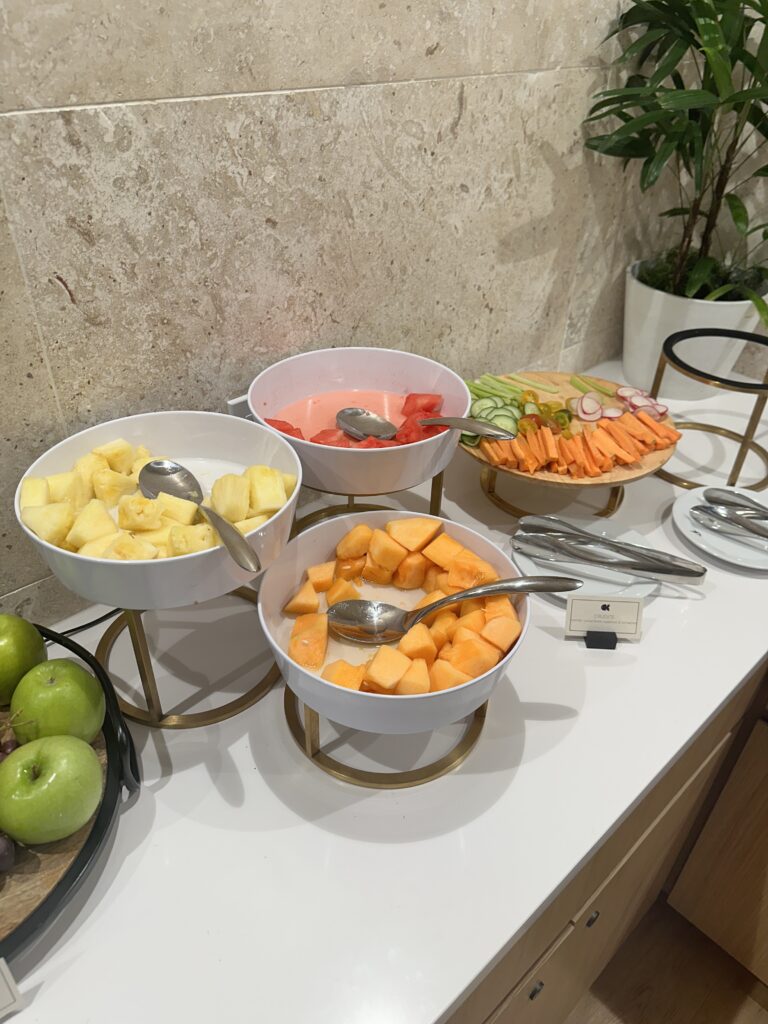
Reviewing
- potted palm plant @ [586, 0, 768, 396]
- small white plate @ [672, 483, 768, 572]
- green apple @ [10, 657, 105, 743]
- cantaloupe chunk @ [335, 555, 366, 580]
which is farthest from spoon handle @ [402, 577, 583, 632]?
potted palm plant @ [586, 0, 768, 396]

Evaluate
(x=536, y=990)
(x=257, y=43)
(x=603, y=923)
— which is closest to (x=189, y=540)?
(x=257, y=43)

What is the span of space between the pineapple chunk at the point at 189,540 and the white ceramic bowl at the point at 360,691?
0.10 meters

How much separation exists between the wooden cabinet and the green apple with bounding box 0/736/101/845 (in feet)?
3.32

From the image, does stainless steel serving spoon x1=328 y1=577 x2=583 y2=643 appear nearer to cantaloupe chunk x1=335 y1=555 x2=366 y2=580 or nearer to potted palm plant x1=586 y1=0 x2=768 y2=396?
cantaloupe chunk x1=335 y1=555 x2=366 y2=580

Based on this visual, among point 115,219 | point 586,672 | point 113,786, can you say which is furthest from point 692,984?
point 115,219

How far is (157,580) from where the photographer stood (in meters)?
0.66

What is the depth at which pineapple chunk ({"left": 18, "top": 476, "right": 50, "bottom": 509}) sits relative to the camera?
0.72 metres

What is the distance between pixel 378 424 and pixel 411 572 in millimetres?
218

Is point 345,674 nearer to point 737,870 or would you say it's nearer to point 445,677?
→ point 445,677

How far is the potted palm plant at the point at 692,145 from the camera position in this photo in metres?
1.16

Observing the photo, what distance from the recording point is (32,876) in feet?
2.04

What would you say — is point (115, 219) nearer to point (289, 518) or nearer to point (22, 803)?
point (289, 518)

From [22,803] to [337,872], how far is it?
29cm

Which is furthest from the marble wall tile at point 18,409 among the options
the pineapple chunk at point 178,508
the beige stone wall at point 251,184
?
the pineapple chunk at point 178,508
